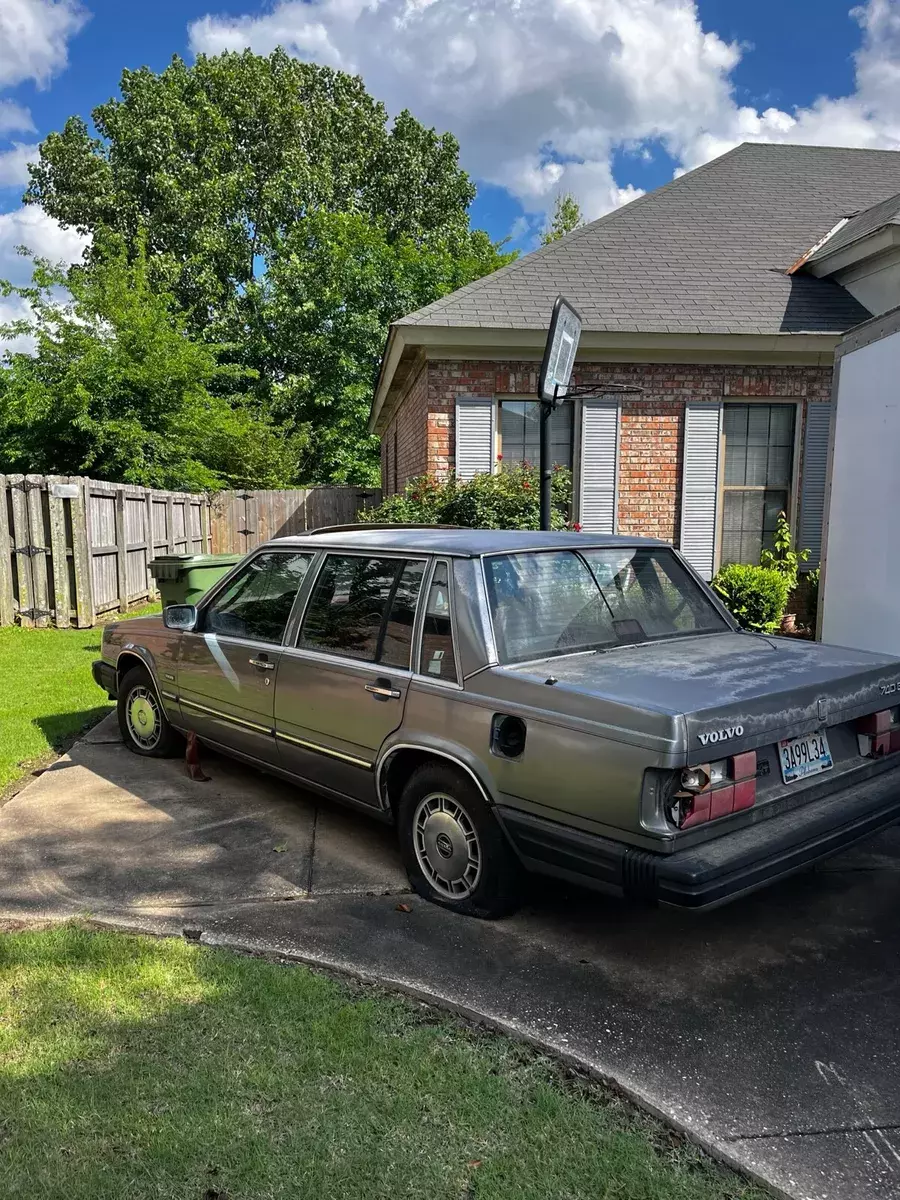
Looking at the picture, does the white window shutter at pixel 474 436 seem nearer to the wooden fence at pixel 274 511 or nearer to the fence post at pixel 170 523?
the fence post at pixel 170 523

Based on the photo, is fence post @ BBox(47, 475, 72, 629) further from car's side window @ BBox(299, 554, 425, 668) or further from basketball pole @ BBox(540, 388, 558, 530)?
car's side window @ BBox(299, 554, 425, 668)

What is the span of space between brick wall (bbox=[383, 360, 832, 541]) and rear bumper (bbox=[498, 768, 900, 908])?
25.8 ft

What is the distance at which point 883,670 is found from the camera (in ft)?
11.5

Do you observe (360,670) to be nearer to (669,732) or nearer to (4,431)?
(669,732)

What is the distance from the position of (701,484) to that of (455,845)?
27.9 ft

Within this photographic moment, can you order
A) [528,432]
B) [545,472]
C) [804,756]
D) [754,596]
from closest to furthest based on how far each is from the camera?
[804,756]
[545,472]
[754,596]
[528,432]

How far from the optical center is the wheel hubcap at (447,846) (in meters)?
3.42

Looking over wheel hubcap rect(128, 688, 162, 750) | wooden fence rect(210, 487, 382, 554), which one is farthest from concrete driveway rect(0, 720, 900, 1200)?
wooden fence rect(210, 487, 382, 554)

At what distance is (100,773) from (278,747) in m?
1.76

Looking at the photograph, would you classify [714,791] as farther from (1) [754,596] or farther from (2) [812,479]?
(2) [812,479]

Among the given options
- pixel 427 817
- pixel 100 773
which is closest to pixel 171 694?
pixel 100 773

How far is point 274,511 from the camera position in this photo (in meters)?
20.3

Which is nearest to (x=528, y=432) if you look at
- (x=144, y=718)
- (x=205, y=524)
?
(x=144, y=718)

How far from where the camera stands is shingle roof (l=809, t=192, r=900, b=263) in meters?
10.1
